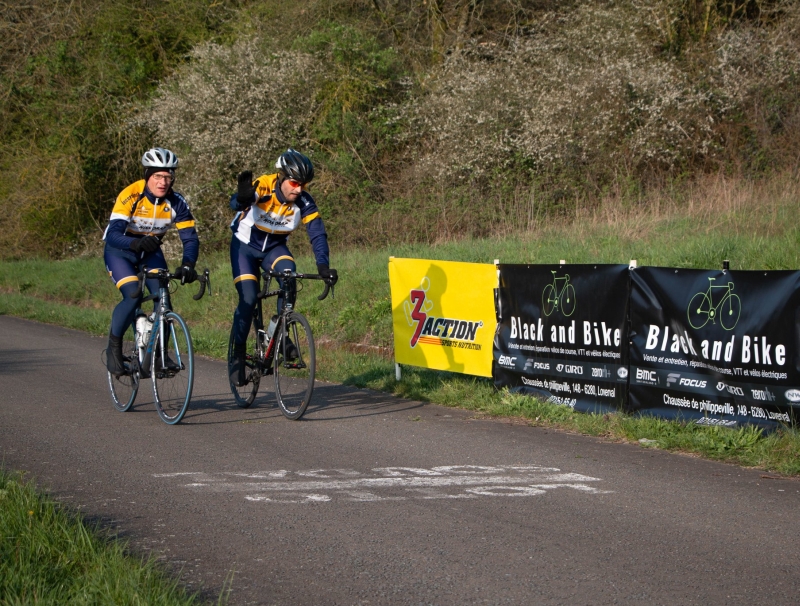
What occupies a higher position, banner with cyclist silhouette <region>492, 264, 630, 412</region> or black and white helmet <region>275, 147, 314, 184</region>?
black and white helmet <region>275, 147, 314, 184</region>

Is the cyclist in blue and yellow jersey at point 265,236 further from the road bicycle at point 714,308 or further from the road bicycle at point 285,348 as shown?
the road bicycle at point 714,308

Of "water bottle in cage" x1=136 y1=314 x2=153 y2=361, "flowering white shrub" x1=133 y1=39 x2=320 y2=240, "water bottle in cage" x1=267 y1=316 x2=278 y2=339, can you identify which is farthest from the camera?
"flowering white shrub" x1=133 y1=39 x2=320 y2=240

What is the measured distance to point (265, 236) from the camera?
8.79 meters

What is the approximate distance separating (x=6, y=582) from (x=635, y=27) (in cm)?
2123

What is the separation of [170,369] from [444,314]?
10.2ft

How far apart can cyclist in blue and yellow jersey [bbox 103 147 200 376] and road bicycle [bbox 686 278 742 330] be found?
4142 millimetres

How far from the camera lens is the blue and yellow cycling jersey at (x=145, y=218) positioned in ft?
27.6

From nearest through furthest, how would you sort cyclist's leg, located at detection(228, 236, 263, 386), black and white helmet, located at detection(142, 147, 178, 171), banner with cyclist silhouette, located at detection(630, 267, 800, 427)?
banner with cyclist silhouette, located at detection(630, 267, 800, 427) < black and white helmet, located at detection(142, 147, 178, 171) < cyclist's leg, located at detection(228, 236, 263, 386)

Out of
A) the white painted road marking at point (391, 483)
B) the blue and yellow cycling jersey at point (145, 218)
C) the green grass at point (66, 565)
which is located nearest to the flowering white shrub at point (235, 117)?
the blue and yellow cycling jersey at point (145, 218)

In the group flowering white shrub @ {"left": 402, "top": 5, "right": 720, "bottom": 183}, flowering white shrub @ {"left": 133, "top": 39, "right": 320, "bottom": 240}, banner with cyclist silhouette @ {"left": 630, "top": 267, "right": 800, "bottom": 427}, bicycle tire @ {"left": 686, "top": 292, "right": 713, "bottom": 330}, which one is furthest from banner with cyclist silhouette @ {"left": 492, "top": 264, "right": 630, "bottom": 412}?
flowering white shrub @ {"left": 133, "top": 39, "right": 320, "bottom": 240}

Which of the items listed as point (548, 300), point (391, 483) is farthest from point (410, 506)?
point (548, 300)

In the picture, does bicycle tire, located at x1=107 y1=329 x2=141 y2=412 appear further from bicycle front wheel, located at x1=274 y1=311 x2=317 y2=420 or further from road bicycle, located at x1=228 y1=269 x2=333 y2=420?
bicycle front wheel, located at x1=274 y1=311 x2=317 y2=420

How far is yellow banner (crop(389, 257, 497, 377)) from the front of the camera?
31.8ft

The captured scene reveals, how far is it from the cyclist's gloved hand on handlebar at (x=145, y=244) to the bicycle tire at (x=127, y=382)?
2.87 ft
